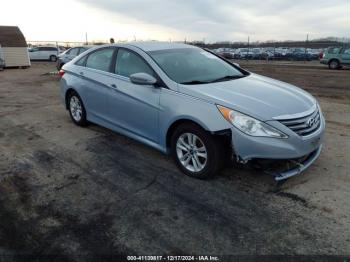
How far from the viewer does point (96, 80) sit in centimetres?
598

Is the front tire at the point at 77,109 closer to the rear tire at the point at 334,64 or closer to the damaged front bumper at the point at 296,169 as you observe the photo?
the damaged front bumper at the point at 296,169

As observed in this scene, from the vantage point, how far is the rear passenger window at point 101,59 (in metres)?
5.88

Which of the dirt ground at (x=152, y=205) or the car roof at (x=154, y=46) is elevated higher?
the car roof at (x=154, y=46)

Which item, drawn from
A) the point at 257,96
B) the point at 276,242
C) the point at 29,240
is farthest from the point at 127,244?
the point at 257,96

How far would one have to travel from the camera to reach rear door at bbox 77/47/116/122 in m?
5.80

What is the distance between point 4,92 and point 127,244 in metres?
10.7

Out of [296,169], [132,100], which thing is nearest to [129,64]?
[132,100]

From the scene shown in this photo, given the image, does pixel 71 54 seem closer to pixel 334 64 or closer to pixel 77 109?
Result: pixel 77 109

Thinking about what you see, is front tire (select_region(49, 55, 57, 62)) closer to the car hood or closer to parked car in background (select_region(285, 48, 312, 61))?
parked car in background (select_region(285, 48, 312, 61))

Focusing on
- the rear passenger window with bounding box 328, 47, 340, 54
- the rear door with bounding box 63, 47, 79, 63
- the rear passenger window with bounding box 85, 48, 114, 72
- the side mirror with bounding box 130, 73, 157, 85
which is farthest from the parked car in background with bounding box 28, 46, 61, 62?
the side mirror with bounding box 130, 73, 157, 85

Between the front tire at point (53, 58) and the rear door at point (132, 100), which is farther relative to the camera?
the front tire at point (53, 58)

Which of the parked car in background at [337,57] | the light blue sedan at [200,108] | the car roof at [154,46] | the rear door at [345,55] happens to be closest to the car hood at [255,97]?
the light blue sedan at [200,108]

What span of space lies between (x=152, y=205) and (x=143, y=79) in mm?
1707

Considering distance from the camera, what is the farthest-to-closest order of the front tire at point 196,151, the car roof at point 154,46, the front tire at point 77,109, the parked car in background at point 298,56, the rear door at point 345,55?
the parked car in background at point 298,56, the rear door at point 345,55, the front tire at point 77,109, the car roof at point 154,46, the front tire at point 196,151
